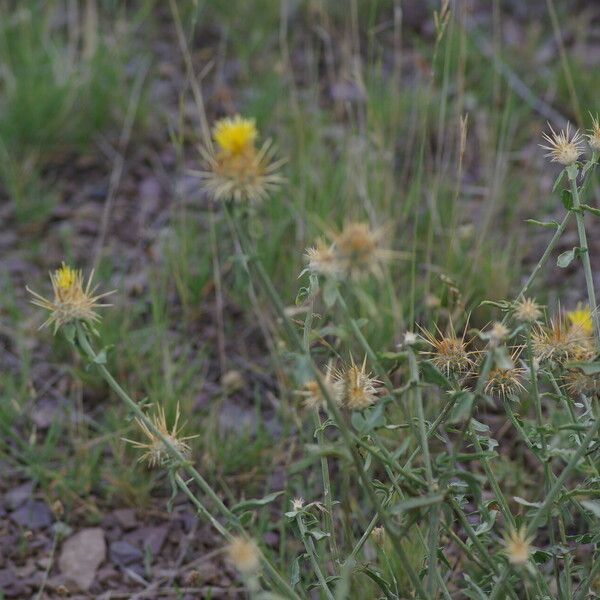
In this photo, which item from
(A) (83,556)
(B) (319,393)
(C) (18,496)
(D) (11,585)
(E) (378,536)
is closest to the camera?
(B) (319,393)

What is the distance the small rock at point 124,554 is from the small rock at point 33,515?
0.58ft

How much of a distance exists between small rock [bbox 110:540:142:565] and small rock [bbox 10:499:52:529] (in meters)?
0.18

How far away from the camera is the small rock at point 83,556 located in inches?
86.0

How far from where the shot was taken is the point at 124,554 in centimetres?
225

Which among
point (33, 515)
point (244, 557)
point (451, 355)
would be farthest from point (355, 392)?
point (33, 515)

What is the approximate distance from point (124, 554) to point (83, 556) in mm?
92

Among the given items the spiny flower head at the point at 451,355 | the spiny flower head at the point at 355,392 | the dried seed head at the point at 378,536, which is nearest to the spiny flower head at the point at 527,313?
the spiny flower head at the point at 451,355

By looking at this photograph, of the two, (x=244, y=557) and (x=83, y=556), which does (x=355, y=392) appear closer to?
(x=244, y=557)

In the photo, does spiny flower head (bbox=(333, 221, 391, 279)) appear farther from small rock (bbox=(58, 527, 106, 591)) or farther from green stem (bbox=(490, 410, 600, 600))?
small rock (bbox=(58, 527, 106, 591))

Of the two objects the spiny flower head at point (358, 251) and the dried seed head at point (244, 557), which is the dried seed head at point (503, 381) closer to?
the spiny flower head at point (358, 251)

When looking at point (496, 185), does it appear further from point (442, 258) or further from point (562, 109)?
point (562, 109)

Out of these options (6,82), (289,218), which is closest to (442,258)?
(289,218)

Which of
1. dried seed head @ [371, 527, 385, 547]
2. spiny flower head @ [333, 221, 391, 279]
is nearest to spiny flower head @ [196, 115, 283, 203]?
spiny flower head @ [333, 221, 391, 279]

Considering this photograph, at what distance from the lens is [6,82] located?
138 inches
